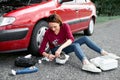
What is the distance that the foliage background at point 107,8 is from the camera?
21.8 m

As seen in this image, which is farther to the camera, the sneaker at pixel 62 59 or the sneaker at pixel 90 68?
the sneaker at pixel 62 59

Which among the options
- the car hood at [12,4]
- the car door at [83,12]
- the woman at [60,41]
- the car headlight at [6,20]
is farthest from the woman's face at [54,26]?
the car door at [83,12]

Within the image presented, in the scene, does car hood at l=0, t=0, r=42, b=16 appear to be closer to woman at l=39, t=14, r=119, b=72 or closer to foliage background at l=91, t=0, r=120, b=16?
woman at l=39, t=14, r=119, b=72

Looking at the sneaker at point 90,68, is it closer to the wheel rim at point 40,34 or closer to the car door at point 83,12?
the wheel rim at point 40,34

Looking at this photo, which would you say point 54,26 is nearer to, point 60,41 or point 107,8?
point 60,41

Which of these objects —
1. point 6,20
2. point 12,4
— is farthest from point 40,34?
point 12,4

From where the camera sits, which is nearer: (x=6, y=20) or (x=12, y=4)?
(x=6, y=20)

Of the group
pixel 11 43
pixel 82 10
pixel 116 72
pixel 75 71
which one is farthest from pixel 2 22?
pixel 82 10

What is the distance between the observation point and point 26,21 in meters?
6.36

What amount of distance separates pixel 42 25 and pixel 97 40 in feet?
9.39

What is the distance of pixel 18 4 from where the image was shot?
7.14 metres

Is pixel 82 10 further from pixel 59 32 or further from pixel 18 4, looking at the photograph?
pixel 59 32

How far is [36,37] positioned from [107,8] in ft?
51.7

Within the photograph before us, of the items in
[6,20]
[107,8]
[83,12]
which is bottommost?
[107,8]
